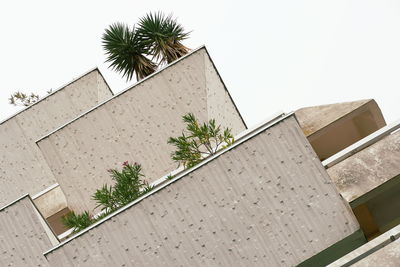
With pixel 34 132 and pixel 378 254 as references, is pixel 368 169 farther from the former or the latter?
pixel 34 132

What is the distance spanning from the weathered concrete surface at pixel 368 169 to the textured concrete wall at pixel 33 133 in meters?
11.4

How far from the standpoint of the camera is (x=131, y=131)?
60.4ft

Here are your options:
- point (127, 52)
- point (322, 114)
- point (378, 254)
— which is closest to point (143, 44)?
point (127, 52)

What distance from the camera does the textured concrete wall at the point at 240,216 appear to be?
40.2ft

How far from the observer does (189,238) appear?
12.5 m

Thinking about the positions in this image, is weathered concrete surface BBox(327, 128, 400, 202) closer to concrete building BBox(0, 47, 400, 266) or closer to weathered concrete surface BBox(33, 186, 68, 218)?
concrete building BBox(0, 47, 400, 266)

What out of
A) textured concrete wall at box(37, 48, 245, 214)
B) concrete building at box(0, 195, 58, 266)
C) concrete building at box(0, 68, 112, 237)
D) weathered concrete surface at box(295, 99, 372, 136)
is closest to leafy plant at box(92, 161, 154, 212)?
concrete building at box(0, 195, 58, 266)

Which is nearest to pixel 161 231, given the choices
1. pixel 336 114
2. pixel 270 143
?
pixel 270 143

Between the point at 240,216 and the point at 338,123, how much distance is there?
7.85 metres

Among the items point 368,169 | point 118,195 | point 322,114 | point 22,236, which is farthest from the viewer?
point 322,114

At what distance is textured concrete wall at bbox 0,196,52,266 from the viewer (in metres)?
14.5

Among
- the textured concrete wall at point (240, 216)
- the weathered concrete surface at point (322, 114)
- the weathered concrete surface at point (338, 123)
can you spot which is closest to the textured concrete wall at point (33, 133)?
the weathered concrete surface at point (322, 114)

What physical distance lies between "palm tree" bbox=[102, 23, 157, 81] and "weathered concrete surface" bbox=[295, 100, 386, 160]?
287 inches

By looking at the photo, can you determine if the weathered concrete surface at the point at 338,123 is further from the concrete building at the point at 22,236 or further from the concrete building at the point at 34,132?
the concrete building at the point at 22,236
